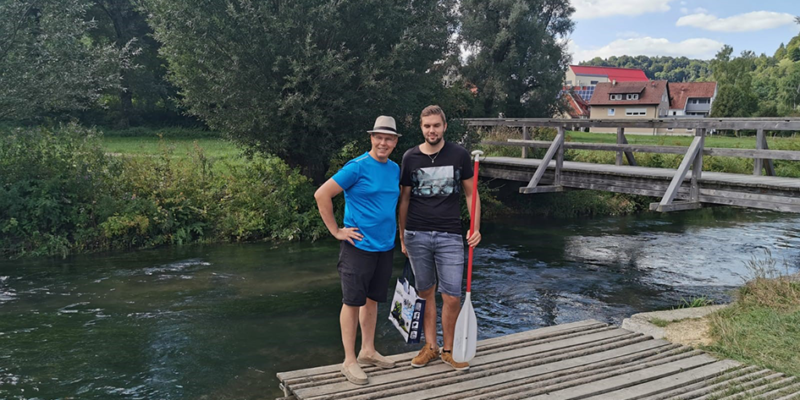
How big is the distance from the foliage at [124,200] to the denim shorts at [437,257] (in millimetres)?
9610

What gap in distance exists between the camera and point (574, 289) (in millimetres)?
10492

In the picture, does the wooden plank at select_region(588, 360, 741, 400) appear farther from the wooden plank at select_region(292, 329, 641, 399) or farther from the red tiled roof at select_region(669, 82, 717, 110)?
the red tiled roof at select_region(669, 82, 717, 110)

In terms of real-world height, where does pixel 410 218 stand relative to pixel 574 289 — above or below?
above

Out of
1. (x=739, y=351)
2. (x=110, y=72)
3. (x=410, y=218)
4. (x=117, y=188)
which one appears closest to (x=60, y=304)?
(x=117, y=188)

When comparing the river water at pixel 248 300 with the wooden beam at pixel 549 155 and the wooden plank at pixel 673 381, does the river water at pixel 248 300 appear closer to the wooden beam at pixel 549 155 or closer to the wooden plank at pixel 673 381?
the wooden beam at pixel 549 155

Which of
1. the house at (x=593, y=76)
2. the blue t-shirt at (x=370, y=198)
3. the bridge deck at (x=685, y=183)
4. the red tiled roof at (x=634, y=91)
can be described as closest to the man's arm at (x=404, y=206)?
the blue t-shirt at (x=370, y=198)

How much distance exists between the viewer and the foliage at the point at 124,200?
12.9 meters

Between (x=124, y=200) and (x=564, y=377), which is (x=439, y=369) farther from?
(x=124, y=200)

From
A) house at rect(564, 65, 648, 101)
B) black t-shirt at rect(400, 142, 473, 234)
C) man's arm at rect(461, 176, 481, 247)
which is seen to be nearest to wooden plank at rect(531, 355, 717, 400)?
man's arm at rect(461, 176, 481, 247)

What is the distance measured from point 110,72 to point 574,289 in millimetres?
11284

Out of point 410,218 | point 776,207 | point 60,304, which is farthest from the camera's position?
point 776,207

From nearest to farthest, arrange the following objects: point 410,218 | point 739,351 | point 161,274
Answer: point 410,218, point 739,351, point 161,274

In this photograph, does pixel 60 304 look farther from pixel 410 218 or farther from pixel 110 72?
pixel 110 72

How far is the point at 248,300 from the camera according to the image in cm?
960
